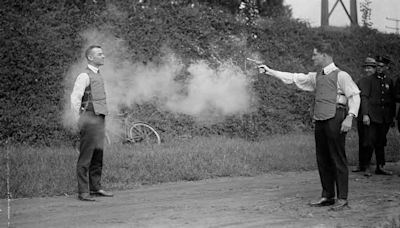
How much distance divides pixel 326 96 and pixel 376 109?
4377 mm

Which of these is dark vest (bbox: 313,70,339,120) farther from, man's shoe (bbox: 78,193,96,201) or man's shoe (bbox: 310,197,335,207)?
man's shoe (bbox: 78,193,96,201)

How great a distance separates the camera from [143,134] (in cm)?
1418

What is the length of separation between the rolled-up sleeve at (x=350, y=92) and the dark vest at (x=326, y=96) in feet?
0.26

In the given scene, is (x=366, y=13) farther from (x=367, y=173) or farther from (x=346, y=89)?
(x=346, y=89)

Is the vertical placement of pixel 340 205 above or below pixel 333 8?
below

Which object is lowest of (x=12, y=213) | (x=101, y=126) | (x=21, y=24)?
(x=12, y=213)

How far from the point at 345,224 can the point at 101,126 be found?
366 centimetres

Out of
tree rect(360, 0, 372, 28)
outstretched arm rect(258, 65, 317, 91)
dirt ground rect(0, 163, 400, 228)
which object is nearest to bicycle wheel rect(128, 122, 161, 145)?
dirt ground rect(0, 163, 400, 228)

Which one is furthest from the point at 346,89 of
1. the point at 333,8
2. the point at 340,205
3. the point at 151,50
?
the point at 333,8

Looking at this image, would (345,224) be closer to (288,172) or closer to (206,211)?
(206,211)

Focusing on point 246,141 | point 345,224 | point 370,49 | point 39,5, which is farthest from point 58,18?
point 370,49

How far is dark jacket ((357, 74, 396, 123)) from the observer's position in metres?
11.6

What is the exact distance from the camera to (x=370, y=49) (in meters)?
20.1

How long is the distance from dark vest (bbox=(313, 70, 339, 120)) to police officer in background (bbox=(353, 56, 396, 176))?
13.4 feet
